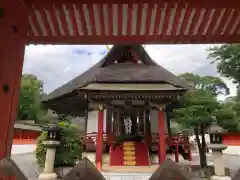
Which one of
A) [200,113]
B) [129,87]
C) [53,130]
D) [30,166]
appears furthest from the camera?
[30,166]

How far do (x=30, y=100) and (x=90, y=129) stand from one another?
84.8ft

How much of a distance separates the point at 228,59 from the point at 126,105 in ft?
50.8

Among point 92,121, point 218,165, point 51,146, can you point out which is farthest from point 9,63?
point 92,121

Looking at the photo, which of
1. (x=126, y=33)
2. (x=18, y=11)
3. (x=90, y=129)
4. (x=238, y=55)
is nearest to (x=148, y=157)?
(x=90, y=129)

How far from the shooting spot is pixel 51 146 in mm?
8898

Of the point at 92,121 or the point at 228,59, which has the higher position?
the point at 228,59

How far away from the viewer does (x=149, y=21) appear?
115 inches

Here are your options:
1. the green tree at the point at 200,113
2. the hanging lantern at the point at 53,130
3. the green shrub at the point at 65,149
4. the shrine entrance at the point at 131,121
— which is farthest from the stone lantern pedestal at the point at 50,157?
the green tree at the point at 200,113

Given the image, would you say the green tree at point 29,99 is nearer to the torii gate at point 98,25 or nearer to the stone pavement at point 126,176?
the stone pavement at point 126,176

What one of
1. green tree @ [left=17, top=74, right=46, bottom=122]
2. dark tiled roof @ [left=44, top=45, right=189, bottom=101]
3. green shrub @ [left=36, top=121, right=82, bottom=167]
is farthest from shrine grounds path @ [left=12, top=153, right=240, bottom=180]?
green tree @ [left=17, top=74, right=46, bottom=122]

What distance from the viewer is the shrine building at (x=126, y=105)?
36.9 feet

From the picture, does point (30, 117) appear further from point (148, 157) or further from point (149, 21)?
point (149, 21)

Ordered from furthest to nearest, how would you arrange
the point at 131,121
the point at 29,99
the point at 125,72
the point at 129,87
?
the point at 29,99 → the point at 131,121 → the point at 125,72 → the point at 129,87

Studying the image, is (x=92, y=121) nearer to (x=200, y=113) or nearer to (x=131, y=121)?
(x=131, y=121)
